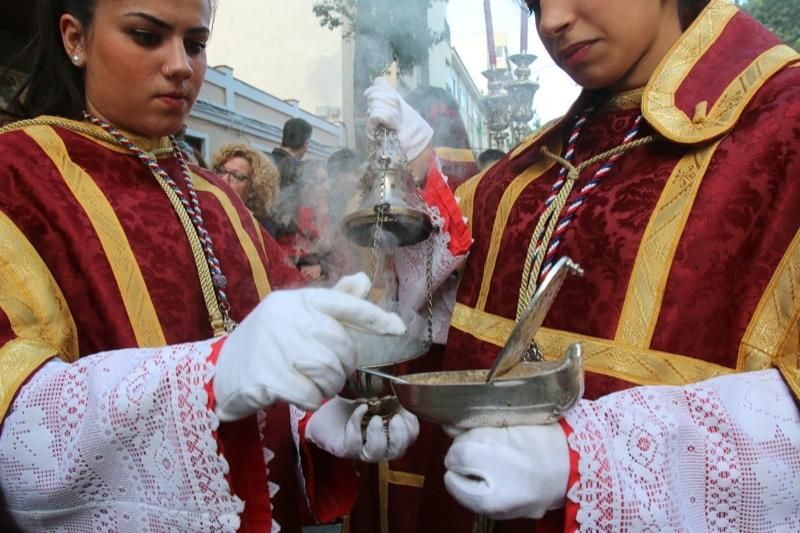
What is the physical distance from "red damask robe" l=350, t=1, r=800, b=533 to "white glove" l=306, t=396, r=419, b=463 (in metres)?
0.40

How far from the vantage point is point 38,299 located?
61.1 inches

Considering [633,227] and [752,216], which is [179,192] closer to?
[633,227]

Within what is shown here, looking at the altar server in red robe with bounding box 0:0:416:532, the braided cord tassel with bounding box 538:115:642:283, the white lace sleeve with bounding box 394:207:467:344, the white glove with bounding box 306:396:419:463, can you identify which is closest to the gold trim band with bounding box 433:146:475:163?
the white lace sleeve with bounding box 394:207:467:344

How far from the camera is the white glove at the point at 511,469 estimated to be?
1.12 meters

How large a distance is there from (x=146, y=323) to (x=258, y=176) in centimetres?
301

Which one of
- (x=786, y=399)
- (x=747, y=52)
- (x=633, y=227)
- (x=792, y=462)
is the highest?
(x=747, y=52)

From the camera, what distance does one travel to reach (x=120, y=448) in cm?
134

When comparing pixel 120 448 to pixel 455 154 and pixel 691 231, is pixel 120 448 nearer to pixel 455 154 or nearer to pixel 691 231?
pixel 691 231

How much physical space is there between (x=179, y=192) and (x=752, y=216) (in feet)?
5.49

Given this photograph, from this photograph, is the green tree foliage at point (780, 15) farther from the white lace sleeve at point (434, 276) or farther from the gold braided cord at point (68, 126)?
the gold braided cord at point (68, 126)

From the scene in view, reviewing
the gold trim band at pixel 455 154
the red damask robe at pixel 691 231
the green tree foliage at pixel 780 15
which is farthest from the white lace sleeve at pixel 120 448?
the green tree foliage at pixel 780 15

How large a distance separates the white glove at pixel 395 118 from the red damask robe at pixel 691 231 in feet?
1.94

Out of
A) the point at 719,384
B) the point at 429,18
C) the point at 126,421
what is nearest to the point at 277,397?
the point at 126,421

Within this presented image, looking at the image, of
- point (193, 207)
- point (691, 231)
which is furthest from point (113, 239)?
point (691, 231)
